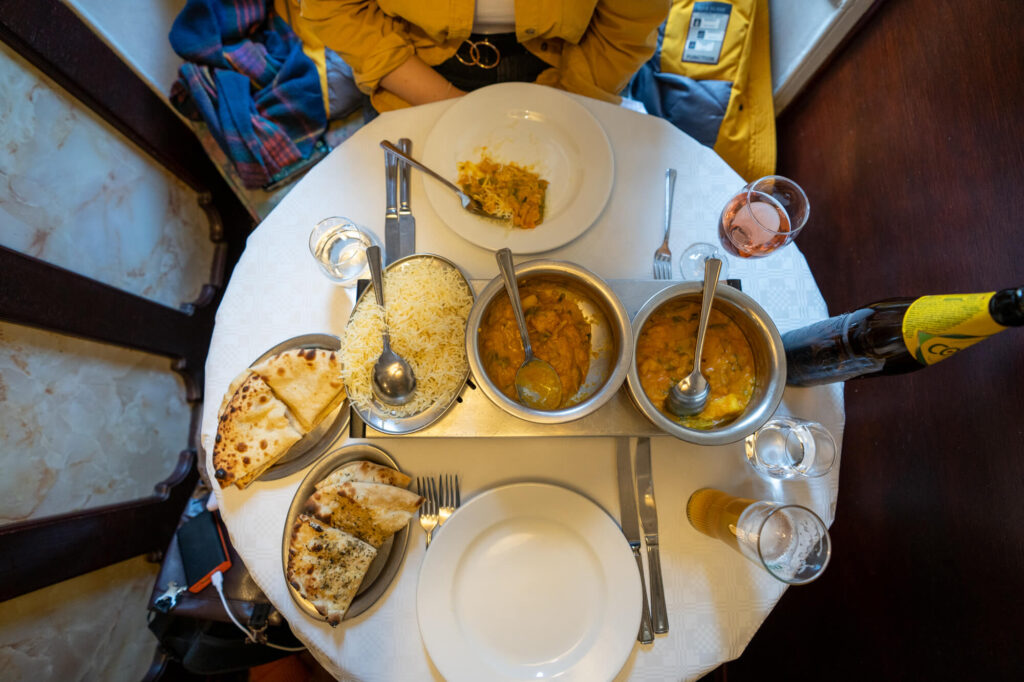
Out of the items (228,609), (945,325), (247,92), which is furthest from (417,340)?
(247,92)

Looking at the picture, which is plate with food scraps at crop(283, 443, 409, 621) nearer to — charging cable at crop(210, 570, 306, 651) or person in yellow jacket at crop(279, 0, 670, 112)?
charging cable at crop(210, 570, 306, 651)

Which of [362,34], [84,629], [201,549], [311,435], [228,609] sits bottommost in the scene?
[84,629]

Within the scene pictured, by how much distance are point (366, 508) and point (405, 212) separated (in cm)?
86

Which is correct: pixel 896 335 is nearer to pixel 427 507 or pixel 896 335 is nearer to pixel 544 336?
pixel 544 336

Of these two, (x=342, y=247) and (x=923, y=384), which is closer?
(x=342, y=247)

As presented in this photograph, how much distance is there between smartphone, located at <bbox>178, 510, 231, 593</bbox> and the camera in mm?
1808

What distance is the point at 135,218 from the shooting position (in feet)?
7.35

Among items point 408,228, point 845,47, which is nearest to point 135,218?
point 408,228

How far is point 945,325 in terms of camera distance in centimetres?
93

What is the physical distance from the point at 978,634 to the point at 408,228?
84.7 inches

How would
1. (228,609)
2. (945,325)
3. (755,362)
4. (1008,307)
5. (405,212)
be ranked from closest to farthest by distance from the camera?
(1008,307), (945,325), (755,362), (405,212), (228,609)

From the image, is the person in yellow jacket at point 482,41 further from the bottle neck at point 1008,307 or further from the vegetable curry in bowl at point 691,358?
the bottle neck at point 1008,307

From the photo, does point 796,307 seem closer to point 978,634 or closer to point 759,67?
point 978,634

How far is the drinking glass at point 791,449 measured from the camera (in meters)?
1.30
